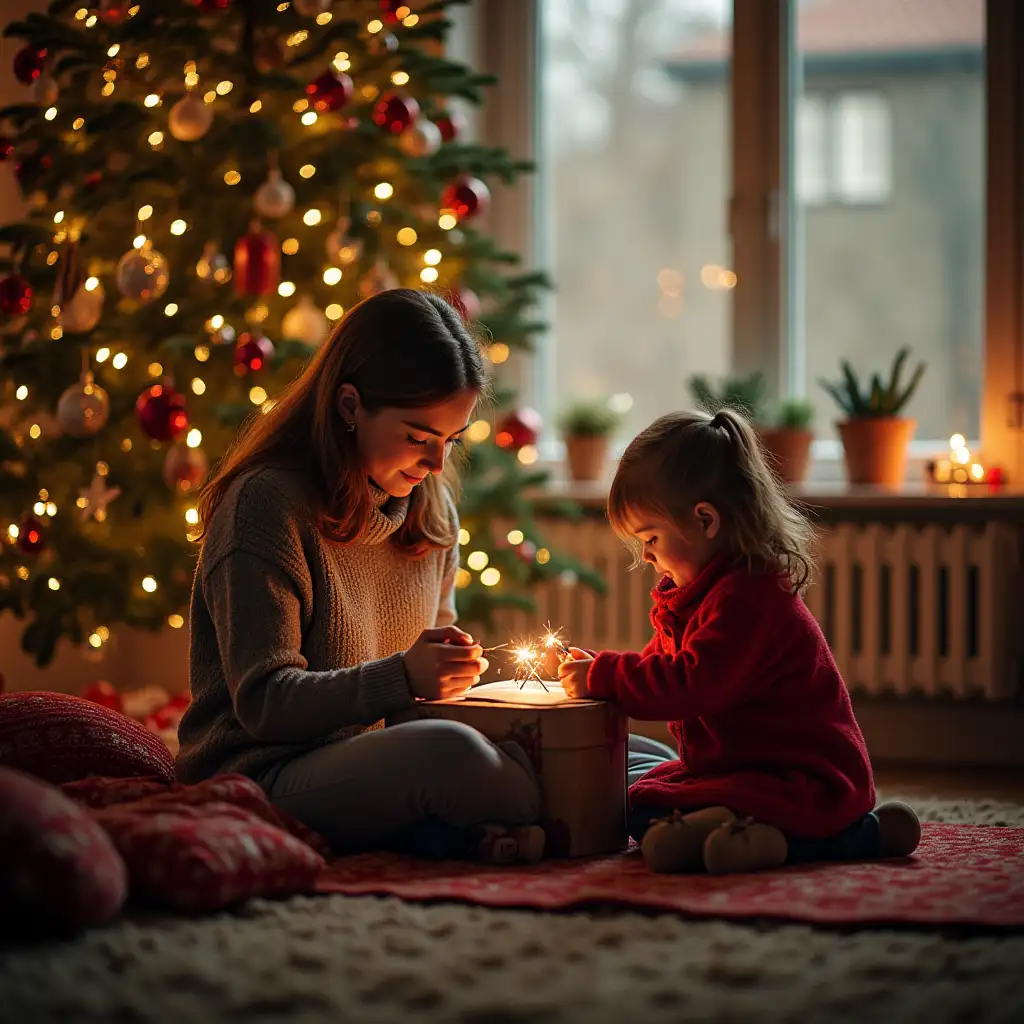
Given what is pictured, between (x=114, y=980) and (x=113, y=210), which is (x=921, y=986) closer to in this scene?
(x=114, y=980)

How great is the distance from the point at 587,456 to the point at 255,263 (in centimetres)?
114

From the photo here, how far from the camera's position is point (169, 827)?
1.53 meters

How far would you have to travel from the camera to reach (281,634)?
1.78 meters

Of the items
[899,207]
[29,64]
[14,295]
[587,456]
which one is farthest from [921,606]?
[29,64]

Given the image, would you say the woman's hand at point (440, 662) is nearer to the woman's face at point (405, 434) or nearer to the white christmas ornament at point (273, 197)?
the woman's face at point (405, 434)

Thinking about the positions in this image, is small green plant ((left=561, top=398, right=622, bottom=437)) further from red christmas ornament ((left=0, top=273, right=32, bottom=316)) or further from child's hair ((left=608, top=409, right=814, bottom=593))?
child's hair ((left=608, top=409, right=814, bottom=593))

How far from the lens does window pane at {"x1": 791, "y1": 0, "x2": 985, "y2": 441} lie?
10.9 ft

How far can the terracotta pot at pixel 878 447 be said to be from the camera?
3.20 metres

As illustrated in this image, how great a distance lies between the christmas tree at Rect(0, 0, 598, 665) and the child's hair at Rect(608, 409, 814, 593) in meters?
0.95

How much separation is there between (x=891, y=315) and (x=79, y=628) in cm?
203

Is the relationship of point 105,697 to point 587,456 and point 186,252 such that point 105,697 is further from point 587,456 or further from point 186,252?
point 587,456

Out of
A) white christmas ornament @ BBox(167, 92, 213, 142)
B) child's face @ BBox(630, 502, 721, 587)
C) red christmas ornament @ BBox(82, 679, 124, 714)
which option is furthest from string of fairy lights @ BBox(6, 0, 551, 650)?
child's face @ BBox(630, 502, 721, 587)

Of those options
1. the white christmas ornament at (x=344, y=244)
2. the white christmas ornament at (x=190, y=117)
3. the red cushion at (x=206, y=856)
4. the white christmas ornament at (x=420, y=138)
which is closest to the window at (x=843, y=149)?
the white christmas ornament at (x=420, y=138)

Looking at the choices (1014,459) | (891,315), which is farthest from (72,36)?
(1014,459)
